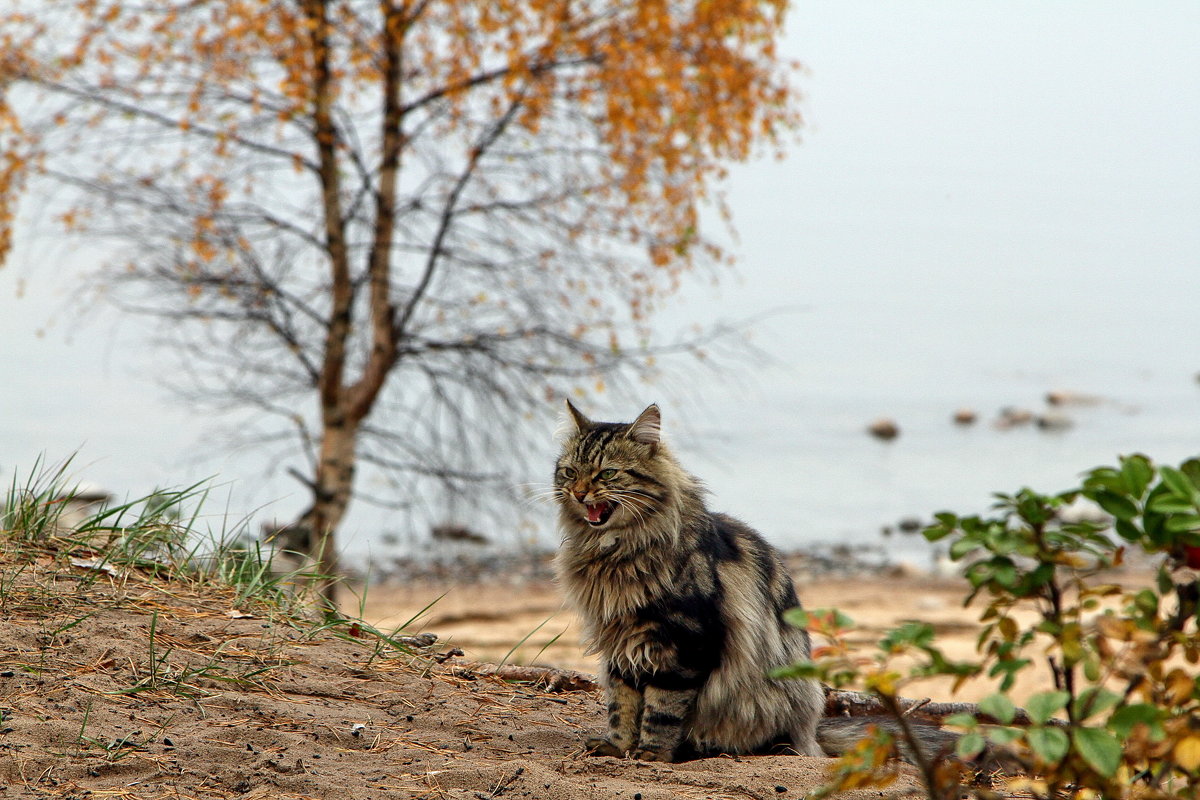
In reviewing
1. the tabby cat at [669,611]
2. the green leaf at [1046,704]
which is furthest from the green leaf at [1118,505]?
the tabby cat at [669,611]

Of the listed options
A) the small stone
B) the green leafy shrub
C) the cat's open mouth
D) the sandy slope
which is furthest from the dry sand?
the small stone

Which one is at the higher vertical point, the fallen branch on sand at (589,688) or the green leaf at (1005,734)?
the green leaf at (1005,734)

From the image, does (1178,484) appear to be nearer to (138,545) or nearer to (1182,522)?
(1182,522)

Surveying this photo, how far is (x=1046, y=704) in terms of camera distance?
2088 millimetres

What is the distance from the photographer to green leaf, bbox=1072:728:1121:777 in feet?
6.58

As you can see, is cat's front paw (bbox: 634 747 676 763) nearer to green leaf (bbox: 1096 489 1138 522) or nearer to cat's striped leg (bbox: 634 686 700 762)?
cat's striped leg (bbox: 634 686 700 762)

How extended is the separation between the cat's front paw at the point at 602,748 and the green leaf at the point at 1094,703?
2.13 meters

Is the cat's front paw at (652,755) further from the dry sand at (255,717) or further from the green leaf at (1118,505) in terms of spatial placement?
the green leaf at (1118,505)

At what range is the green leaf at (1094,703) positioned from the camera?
7.00 feet

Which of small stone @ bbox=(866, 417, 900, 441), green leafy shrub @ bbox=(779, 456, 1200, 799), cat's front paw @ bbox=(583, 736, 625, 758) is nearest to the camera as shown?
green leafy shrub @ bbox=(779, 456, 1200, 799)

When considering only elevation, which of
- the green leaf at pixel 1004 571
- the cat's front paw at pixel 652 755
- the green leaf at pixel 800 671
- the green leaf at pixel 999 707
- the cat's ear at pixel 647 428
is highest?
the cat's ear at pixel 647 428

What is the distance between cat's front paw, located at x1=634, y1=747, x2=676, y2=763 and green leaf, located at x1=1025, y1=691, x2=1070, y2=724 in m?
2.12

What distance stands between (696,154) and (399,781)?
325 inches

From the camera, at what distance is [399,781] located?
3375 millimetres
